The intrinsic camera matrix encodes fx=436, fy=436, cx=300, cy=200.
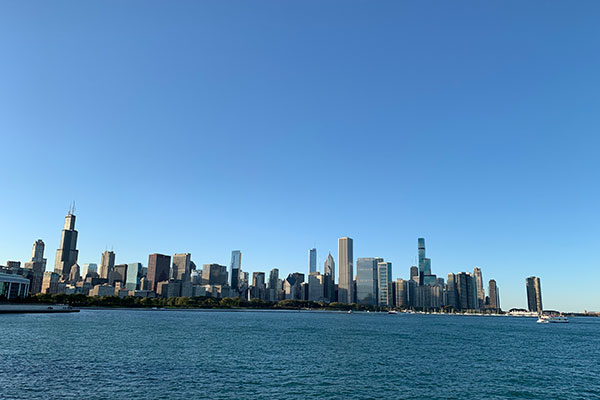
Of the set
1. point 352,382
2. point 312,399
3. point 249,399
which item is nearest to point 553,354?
point 352,382

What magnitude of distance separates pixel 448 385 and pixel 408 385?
18.0 feet

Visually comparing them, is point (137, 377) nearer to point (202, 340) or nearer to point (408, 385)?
point (408, 385)

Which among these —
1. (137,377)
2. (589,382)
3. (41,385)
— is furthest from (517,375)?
(41,385)

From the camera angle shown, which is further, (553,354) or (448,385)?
(553,354)

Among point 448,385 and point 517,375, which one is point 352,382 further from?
point 517,375

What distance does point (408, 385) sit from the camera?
190ft

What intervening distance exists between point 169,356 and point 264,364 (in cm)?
1768

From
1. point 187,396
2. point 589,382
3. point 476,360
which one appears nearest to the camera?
point 187,396

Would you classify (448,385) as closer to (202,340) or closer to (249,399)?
(249,399)

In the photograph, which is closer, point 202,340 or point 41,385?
point 41,385

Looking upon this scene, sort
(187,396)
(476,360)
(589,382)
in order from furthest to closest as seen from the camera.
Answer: (476,360) < (589,382) < (187,396)

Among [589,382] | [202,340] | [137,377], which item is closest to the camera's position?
[137,377]

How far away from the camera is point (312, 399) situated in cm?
4912

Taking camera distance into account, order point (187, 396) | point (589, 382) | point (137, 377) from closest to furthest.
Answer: point (187, 396) → point (137, 377) → point (589, 382)
